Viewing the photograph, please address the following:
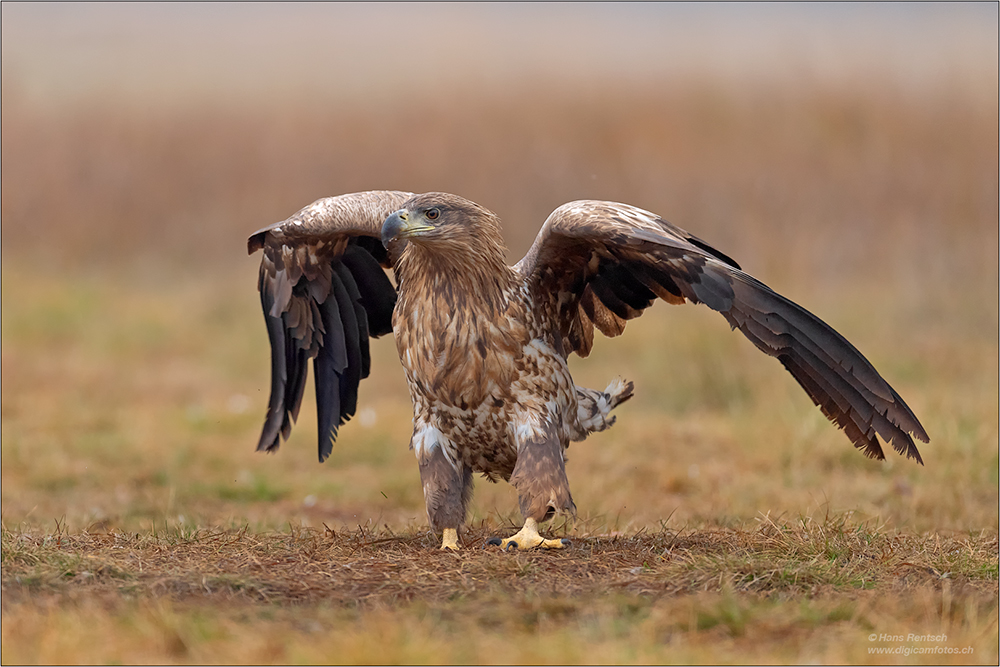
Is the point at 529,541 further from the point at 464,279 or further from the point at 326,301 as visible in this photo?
the point at 326,301

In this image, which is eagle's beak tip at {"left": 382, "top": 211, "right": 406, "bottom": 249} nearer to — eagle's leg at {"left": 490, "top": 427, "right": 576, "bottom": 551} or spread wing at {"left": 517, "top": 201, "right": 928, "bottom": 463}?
spread wing at {"left": 517, "top": 201, "right": 928, "bottom": 463}

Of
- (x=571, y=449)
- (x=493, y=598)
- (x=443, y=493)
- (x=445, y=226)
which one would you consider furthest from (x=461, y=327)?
(x=571, y=449)

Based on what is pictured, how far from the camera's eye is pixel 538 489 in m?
5.06

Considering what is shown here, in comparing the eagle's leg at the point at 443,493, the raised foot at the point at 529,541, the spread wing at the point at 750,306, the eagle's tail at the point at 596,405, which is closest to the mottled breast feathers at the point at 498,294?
the spread wing at the point at 750,306

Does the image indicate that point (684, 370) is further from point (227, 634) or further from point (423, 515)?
point (227, 634)

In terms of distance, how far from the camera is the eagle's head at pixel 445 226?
5137 millimetres

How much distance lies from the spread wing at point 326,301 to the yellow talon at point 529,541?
1.41m

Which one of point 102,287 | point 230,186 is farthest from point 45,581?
point 230,186

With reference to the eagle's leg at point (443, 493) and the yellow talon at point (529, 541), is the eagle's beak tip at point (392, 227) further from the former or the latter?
the yellow talon at point (529, 541)

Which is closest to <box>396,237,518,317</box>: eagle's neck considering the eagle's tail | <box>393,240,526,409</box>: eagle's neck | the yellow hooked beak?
<box>393,240,526,409</box>: eagle's neck

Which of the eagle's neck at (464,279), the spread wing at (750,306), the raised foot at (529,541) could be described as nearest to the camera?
the spread wing at (750,306)

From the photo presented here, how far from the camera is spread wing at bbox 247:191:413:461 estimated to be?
18.6 ft

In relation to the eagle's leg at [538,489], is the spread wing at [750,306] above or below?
above

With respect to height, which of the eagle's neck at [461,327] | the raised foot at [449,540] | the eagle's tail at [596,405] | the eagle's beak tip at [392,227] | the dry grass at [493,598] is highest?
the eagle's beak tip at [392,227]
